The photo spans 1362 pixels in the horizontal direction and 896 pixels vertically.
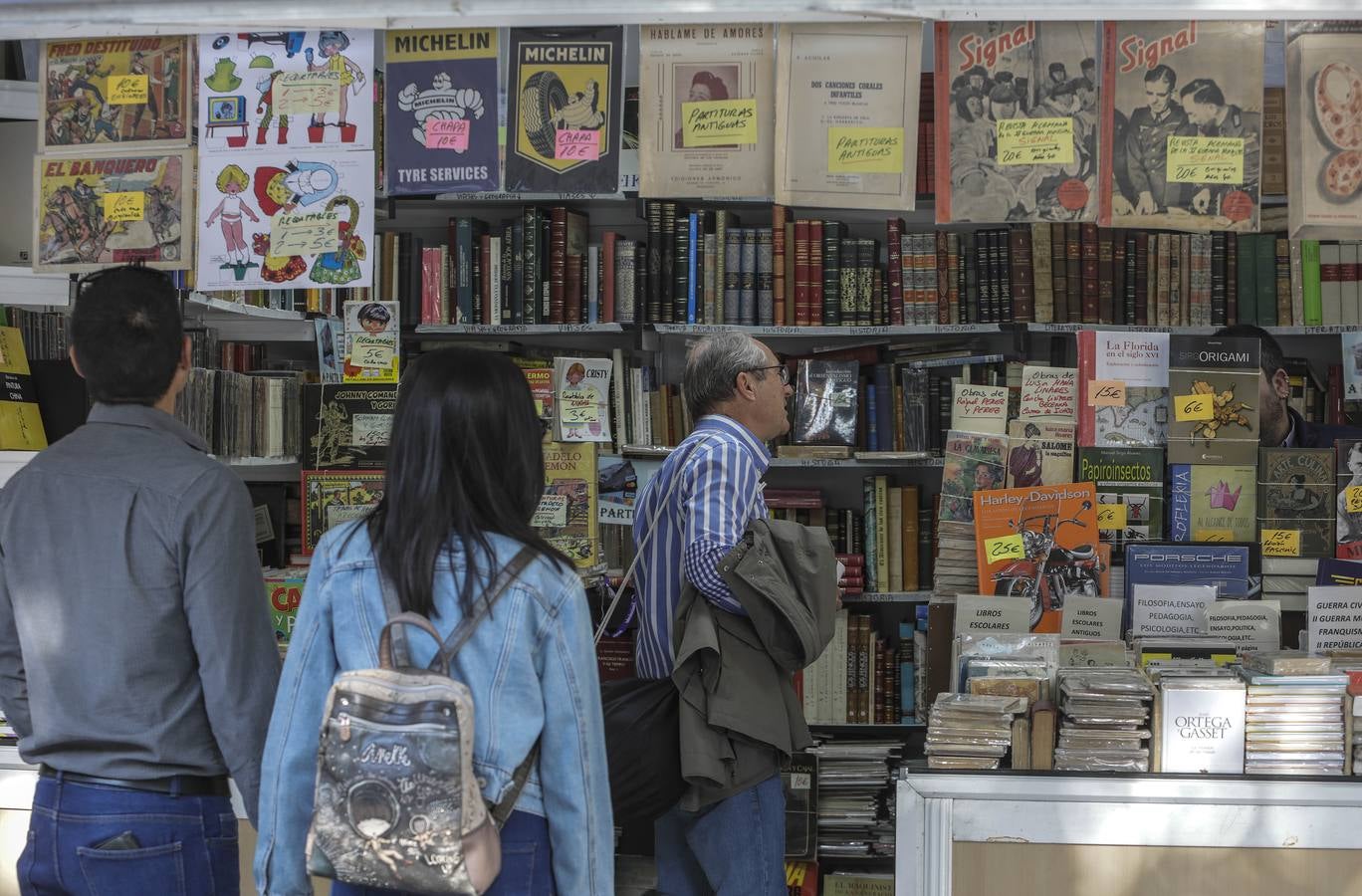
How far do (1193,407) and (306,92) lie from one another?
2261 millimetres

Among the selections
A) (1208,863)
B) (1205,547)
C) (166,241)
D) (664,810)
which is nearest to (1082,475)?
(1205,547)

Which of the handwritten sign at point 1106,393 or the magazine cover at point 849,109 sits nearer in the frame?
the magazine cover at point 849,109

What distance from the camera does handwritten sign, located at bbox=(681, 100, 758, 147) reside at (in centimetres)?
225

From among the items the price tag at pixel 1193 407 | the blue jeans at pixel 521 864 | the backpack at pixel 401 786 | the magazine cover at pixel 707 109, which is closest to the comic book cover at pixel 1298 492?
the price tag at pixel 1193 407

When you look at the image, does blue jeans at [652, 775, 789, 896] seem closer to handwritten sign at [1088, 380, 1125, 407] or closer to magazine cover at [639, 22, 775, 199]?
magazine cover at [639, 22, 775, 199]

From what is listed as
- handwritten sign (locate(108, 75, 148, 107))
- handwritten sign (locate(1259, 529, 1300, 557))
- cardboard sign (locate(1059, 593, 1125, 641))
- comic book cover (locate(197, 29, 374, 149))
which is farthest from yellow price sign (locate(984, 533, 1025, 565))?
handwritten sign (locate(108, 75, 148, 107))

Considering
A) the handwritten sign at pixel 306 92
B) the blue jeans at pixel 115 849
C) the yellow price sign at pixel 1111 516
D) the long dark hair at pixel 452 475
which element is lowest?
the blue jeans at pixel 115 849

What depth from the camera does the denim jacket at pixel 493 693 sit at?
60.2 inches

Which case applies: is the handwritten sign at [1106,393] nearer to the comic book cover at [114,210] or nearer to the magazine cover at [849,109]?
the magazine cover at [849,109]

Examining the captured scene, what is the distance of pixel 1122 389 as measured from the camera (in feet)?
10.9

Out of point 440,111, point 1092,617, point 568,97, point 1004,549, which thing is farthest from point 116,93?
point 1092,617

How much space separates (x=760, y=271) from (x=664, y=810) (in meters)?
2.37

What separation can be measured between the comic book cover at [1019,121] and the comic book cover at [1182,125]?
1.7 inches

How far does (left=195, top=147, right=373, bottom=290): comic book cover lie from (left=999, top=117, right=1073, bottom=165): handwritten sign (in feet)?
3.69
